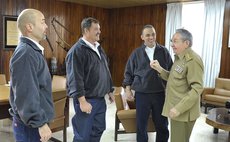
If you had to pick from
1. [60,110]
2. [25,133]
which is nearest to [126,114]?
[60,110]

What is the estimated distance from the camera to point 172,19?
610 cm

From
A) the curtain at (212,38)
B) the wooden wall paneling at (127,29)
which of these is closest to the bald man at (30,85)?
the curtain at (212,38)

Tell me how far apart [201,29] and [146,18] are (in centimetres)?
153

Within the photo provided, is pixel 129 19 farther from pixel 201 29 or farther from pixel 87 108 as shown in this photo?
pixel 87 108

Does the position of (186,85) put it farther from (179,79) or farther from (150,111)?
(150,111)

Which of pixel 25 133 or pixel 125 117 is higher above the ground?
pixel 25 133

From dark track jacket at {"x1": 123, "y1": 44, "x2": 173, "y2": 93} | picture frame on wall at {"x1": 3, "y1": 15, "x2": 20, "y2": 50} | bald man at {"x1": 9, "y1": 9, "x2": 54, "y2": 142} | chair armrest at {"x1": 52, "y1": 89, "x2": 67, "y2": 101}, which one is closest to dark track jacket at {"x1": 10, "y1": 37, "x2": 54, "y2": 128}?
bald man at {"x1": 9, "y1": 9, "x2": 54, "y2": 142}

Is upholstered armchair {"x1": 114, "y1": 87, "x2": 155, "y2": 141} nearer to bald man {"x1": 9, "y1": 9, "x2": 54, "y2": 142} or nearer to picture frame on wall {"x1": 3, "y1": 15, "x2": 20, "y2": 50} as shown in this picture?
bald man {"x1": 9, "y1": 9, "x2": 54, "y2": 142}

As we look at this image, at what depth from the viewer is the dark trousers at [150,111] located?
8.90ft

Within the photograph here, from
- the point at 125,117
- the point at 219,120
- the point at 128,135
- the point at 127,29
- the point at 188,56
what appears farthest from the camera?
the point at 127,29

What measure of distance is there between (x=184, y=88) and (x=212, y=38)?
380 cm

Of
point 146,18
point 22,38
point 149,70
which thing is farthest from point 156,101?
point 146,18

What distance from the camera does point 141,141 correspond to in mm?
2822

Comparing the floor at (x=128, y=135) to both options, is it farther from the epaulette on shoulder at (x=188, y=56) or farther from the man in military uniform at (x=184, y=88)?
the epaulette on shoulder at (x=188, y=56)
